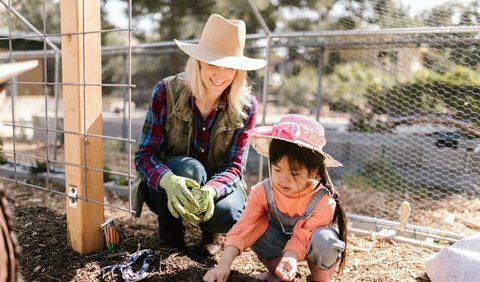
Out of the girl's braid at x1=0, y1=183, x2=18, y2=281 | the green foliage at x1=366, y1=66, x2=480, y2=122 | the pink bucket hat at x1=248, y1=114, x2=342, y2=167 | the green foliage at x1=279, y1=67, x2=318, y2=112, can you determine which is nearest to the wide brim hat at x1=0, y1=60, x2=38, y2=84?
the girl's braid at x1=0, y1=183, x2=18, y2=281

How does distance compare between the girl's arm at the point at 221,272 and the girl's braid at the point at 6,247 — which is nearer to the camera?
the girl's braid at the point at 6,247

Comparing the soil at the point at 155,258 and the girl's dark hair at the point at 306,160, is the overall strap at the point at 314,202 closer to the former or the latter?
the girl's dark hair at the point at 306,160

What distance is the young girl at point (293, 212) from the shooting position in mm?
1616

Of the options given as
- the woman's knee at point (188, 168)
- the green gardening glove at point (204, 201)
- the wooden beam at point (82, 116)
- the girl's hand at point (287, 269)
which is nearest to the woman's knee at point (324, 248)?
the girl's hand at point (287, 269)

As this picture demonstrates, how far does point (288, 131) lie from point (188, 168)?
558mm

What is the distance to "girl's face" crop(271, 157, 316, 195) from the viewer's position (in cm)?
166

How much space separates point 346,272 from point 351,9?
118 inches

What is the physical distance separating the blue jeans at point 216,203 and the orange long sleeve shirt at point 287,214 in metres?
0.20

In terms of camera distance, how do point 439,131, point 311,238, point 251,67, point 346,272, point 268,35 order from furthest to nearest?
point 439,131 < point 268,35 < point 346,272 < point 251,67 < point 311,238

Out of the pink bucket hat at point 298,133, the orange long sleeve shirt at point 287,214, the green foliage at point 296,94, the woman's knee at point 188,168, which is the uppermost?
the pink bucket hat at point 298,133

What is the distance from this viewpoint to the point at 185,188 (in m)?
1.77

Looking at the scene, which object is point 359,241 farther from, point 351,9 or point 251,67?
point 351,9

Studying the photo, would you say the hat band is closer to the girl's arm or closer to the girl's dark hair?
the girl's dark hair

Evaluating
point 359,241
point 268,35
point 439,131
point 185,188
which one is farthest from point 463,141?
point 185,188
